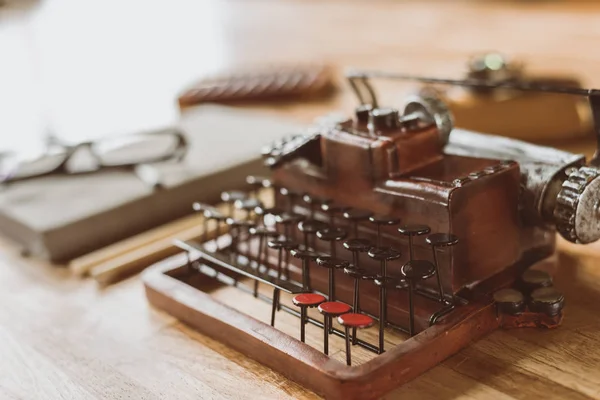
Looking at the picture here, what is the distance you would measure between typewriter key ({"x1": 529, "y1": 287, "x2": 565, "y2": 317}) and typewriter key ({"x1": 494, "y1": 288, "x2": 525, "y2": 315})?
13mm

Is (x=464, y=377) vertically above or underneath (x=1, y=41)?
underneath

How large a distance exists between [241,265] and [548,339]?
16.8 inches

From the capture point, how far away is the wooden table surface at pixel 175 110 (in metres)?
0.97

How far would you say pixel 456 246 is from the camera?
3.34ft

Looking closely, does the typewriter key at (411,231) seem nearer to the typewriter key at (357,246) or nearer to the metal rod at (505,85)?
the typewriter key at (357,246)

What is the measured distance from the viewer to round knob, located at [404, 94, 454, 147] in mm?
1175

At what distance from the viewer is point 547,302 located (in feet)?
3.31

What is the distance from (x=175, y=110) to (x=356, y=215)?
1.36m

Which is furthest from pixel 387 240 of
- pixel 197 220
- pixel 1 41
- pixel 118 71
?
pixel 1 41

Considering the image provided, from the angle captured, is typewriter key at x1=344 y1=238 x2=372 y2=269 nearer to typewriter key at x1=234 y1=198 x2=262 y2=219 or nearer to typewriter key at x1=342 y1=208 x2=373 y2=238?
typewriter key at x1=342 y1=208 x2=373 y2=238

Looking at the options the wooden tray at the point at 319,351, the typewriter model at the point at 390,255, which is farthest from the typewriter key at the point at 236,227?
the wooden tray at the point at 319,351

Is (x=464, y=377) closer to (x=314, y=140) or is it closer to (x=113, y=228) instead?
(x=314, y=140)

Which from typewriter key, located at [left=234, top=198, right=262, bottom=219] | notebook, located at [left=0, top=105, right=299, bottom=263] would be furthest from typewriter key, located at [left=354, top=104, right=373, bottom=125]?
notebook, located at [left=0, top=105, right=299, bottom=263]

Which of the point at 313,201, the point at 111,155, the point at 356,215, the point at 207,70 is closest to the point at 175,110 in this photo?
the point at 207,70
